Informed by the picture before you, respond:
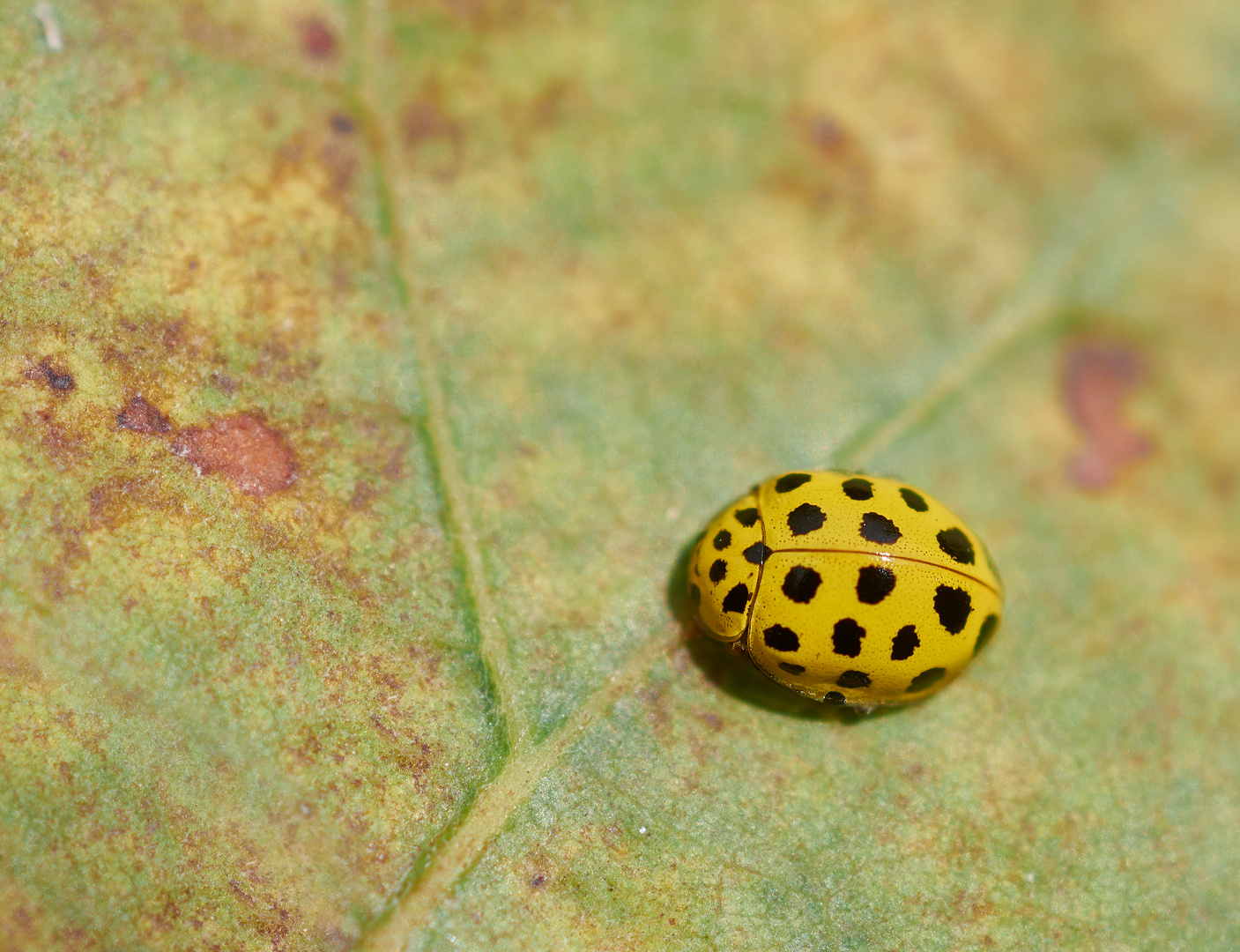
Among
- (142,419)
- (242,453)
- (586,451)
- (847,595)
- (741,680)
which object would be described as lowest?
(741,680)

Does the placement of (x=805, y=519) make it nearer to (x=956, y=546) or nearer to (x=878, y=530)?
(x=878, y=530)

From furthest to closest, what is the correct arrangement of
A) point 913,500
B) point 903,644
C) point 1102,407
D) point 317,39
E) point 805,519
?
Answer: 1. point 1102,407
2. point 317,39
3. point 913,500
4. point 805,519
5. point 903,644

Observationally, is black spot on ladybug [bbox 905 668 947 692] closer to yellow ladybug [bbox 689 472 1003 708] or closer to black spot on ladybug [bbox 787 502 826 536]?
yellow ladybug [bbox 689 472 1003 708]

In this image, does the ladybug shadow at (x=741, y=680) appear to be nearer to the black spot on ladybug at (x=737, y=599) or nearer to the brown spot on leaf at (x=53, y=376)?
the black spot on ladybug at (x=737, y=599)

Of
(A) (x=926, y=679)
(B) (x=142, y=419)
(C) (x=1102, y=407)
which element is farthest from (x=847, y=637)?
(B) (x=142, y=419)

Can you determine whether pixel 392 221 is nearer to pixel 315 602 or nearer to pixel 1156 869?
pixel 315 602

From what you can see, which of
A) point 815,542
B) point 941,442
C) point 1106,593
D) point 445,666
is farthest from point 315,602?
point 1106,593

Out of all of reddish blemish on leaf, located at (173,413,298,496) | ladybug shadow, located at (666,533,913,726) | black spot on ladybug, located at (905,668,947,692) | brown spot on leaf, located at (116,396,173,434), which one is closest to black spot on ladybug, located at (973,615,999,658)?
black spot on ladybug, located at (905,668,947,692)
